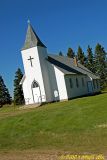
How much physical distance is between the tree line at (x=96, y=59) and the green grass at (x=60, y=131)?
6466cm

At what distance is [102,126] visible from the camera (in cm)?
2366

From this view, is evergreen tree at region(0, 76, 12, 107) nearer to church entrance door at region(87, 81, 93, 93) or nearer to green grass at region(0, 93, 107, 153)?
church entrance door at region(87, 81, 93, 93)

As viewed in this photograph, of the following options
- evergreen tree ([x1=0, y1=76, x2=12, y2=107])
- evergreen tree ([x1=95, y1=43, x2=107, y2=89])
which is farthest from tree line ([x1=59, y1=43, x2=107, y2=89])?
evergreen tree ([x1=0, y1=76, x2=12, y2=107])

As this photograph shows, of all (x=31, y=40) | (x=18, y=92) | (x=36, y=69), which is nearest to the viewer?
(x=36, y=69)

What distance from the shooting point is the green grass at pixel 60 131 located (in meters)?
19.8

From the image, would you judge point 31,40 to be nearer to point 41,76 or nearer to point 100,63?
point 41,76

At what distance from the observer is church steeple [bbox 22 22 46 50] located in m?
49.0

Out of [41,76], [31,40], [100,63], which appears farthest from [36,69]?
[100,63]

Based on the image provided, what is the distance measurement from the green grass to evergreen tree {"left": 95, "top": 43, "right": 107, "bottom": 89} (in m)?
66.0

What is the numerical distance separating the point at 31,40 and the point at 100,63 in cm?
5233

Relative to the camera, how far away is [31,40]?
49594 millimetres

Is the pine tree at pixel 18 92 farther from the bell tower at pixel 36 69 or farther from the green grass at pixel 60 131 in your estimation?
the green grass at pixel 60 131

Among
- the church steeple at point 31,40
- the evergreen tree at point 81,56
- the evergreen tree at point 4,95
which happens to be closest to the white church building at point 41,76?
the church steeple at point 31,40

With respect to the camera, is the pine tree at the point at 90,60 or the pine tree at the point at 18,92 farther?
the pine tree at the point at 90,60
